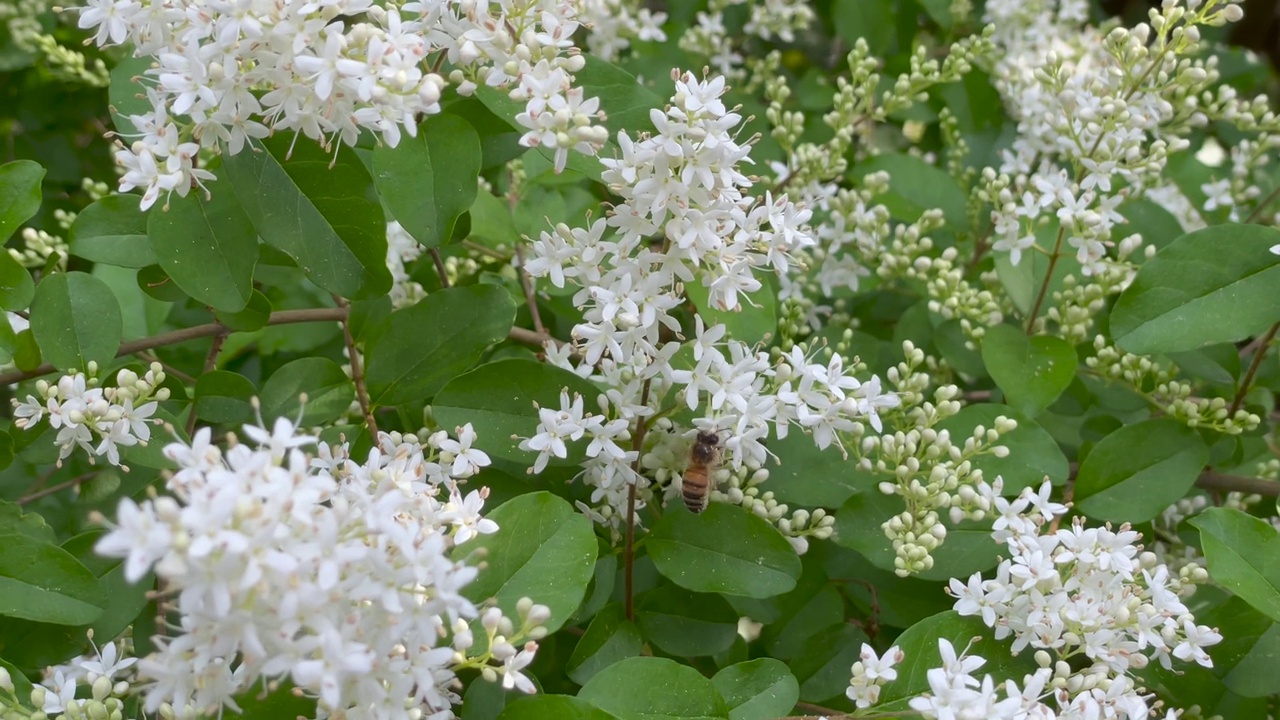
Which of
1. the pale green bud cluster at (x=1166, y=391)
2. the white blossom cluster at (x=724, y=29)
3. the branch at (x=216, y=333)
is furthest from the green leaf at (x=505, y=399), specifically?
the white blossom cluster at (x=724, y=29)

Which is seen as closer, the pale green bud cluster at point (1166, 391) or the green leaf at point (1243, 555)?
the green leaf at point (1243, 555)

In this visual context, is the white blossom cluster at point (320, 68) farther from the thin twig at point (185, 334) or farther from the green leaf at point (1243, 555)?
the green leaf at point (1243, 555)

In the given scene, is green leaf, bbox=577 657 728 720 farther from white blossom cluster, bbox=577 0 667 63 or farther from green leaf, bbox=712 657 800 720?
white blossom cluster, bbox=577 0 667 63

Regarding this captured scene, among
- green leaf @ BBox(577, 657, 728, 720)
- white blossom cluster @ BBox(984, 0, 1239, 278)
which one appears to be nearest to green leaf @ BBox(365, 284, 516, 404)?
green leaf @ BBox(577, 657, 728, 720)

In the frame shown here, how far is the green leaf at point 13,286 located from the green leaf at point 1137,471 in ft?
6.91

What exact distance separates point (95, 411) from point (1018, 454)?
5.69 feet

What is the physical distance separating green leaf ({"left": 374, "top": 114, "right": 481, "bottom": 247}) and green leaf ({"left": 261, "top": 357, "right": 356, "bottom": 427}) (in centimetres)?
48

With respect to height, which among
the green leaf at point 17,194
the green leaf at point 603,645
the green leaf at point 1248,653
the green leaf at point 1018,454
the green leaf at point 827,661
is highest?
the green leaf at point 17,194

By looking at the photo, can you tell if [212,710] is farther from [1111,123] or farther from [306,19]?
[1111,123]

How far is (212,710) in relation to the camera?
1.35m

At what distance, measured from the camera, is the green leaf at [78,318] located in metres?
1.86

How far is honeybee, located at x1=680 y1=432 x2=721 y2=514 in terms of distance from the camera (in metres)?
1.75

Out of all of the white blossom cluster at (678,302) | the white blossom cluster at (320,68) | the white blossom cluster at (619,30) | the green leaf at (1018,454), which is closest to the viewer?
the white blossom cluster at (320,68)

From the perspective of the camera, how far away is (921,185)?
2799 mm
